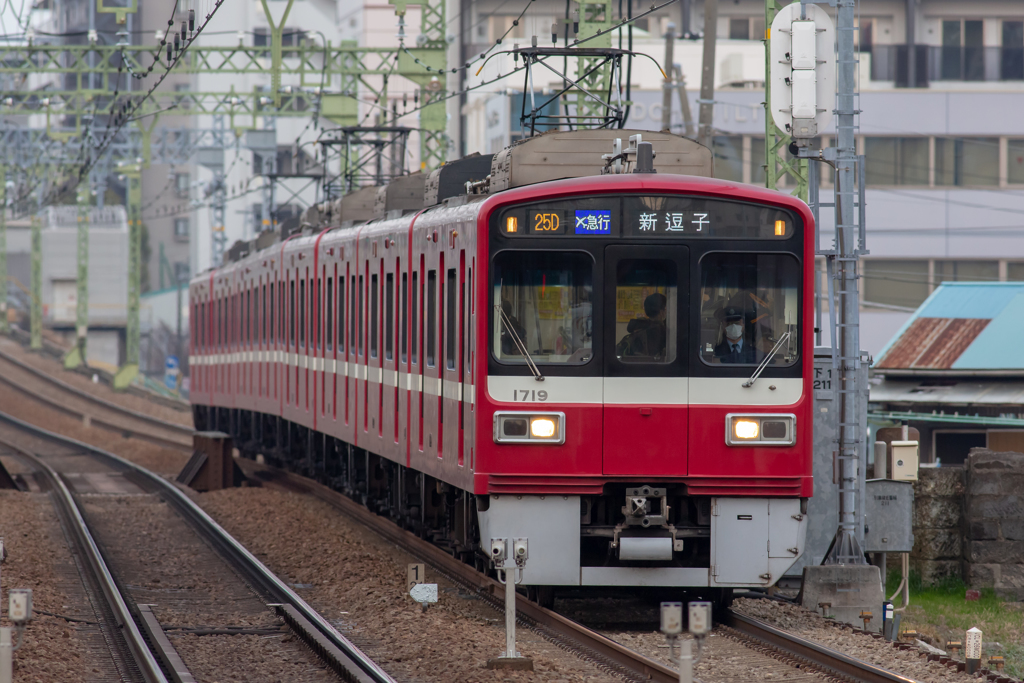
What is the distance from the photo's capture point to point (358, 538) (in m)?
14.4

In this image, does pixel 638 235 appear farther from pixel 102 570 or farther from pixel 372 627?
pixel 102 570

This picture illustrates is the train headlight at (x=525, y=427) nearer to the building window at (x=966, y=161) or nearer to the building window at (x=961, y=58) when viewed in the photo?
the building window at (x=966, y=161)

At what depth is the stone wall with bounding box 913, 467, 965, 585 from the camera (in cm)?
1245


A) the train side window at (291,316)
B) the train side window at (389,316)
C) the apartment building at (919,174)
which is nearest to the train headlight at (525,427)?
the train side window at (389,316)

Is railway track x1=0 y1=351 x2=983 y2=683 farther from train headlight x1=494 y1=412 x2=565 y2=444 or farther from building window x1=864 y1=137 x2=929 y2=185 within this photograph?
building window x1=864 y1=137 x2=929 y2=185

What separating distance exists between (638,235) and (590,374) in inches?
34.4

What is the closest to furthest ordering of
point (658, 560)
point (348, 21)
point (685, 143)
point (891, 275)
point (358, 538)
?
point (658, 560), point (685, 143), point (358, 538), point (891, 275), point (348, 21)

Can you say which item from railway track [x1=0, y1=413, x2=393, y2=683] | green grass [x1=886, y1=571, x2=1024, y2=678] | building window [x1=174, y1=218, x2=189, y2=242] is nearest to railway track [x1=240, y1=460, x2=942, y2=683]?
railway track [x1=0, y1=413, x2=393, y2=683]

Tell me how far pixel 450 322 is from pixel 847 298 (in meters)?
2.69

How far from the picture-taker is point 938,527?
40.9 feet

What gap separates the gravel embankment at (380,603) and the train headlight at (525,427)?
115cm

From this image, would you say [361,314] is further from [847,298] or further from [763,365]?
[763,365]

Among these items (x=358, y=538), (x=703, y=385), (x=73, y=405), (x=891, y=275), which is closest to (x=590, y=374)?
(x=703, y=385)

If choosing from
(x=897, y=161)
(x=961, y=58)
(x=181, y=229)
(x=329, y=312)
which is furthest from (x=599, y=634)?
(x=181, y=229)
